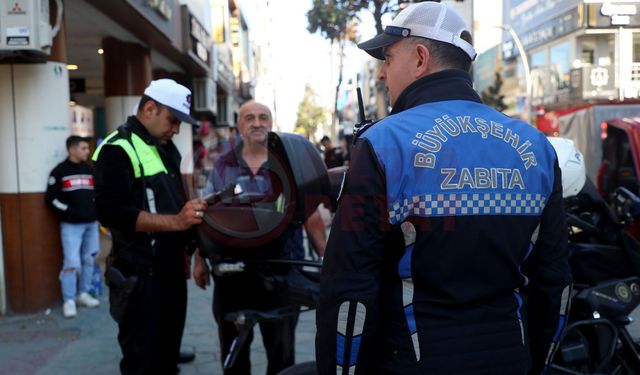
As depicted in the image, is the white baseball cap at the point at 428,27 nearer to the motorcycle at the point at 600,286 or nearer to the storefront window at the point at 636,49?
the motorcycle at the point at 600,286

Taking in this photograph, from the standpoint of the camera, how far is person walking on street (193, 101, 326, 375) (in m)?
3.17

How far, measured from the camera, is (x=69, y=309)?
584cm

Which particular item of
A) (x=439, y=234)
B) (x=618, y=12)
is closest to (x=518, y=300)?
(x=439, y=234)

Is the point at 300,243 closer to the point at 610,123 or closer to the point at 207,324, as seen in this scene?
the point at 207,324

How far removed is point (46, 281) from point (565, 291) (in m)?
5.21

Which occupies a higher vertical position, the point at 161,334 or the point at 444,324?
the point at 444,324

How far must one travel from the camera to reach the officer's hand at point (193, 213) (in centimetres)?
277

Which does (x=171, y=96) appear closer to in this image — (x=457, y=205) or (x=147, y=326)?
(x=147, y=326)

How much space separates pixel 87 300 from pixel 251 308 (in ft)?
11.6

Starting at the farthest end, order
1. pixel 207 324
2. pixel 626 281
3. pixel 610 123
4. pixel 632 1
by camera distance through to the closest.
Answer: pixel 632 1, pixel 610 123, pixel 207 324, pixel 626 281

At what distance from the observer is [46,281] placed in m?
5.96

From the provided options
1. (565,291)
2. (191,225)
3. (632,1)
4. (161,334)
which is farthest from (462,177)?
(632,1)

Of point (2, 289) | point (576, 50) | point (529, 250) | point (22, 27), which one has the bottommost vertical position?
point (2, 289)

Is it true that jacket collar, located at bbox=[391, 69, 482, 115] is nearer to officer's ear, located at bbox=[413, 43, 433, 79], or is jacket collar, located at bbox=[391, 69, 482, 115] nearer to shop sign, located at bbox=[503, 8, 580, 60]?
officer's ear, located at bbox=[413, 43, 433, 79]
